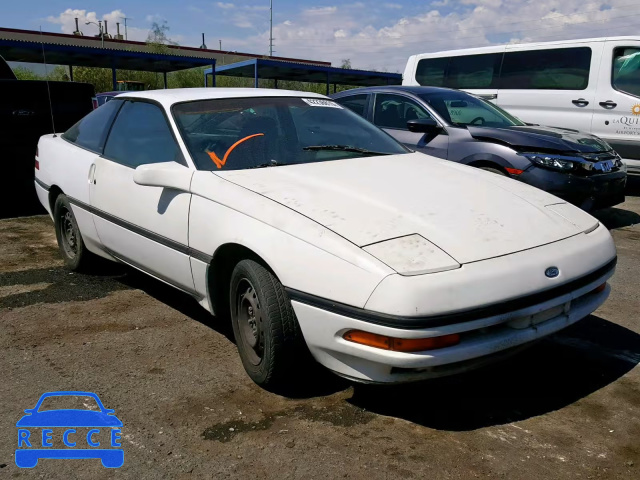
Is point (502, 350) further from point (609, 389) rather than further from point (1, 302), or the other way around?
point (1, 302)

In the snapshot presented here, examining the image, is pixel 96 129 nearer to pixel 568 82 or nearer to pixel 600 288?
pixel 600 288

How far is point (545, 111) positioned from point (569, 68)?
640 mm

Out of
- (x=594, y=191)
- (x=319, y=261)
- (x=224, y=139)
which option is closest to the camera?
(x=319, y=261)

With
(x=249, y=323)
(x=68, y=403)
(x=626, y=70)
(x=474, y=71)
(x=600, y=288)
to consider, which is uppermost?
(x=626, y=70)

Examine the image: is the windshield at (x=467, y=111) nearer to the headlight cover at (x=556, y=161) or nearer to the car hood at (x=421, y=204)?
the headlight cover at (x=556, y=161)

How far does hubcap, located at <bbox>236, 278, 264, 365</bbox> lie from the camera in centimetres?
283

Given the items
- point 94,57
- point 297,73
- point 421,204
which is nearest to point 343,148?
point 421,204

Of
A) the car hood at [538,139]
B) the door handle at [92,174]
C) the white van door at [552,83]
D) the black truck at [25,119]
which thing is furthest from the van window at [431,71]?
the door handle at [92,174]

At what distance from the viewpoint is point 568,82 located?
325 inches

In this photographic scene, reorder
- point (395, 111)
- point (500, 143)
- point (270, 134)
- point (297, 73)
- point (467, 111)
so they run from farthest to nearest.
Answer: point (297, 73)
point (395, 111)
point (467, 111)
point (500, 143)
point (270, 134)

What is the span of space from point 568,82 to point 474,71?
1567 millimetres

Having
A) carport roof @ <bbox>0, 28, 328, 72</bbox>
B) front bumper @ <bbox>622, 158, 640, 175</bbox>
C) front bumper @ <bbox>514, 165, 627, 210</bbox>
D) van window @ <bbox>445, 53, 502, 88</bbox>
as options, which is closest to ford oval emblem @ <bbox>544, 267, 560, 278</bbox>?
front bumper @ <bbox>514, 165, 627, 210</bbox>

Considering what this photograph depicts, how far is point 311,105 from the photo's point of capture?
3988mm

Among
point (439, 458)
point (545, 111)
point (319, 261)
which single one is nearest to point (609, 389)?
point (439, 458)
